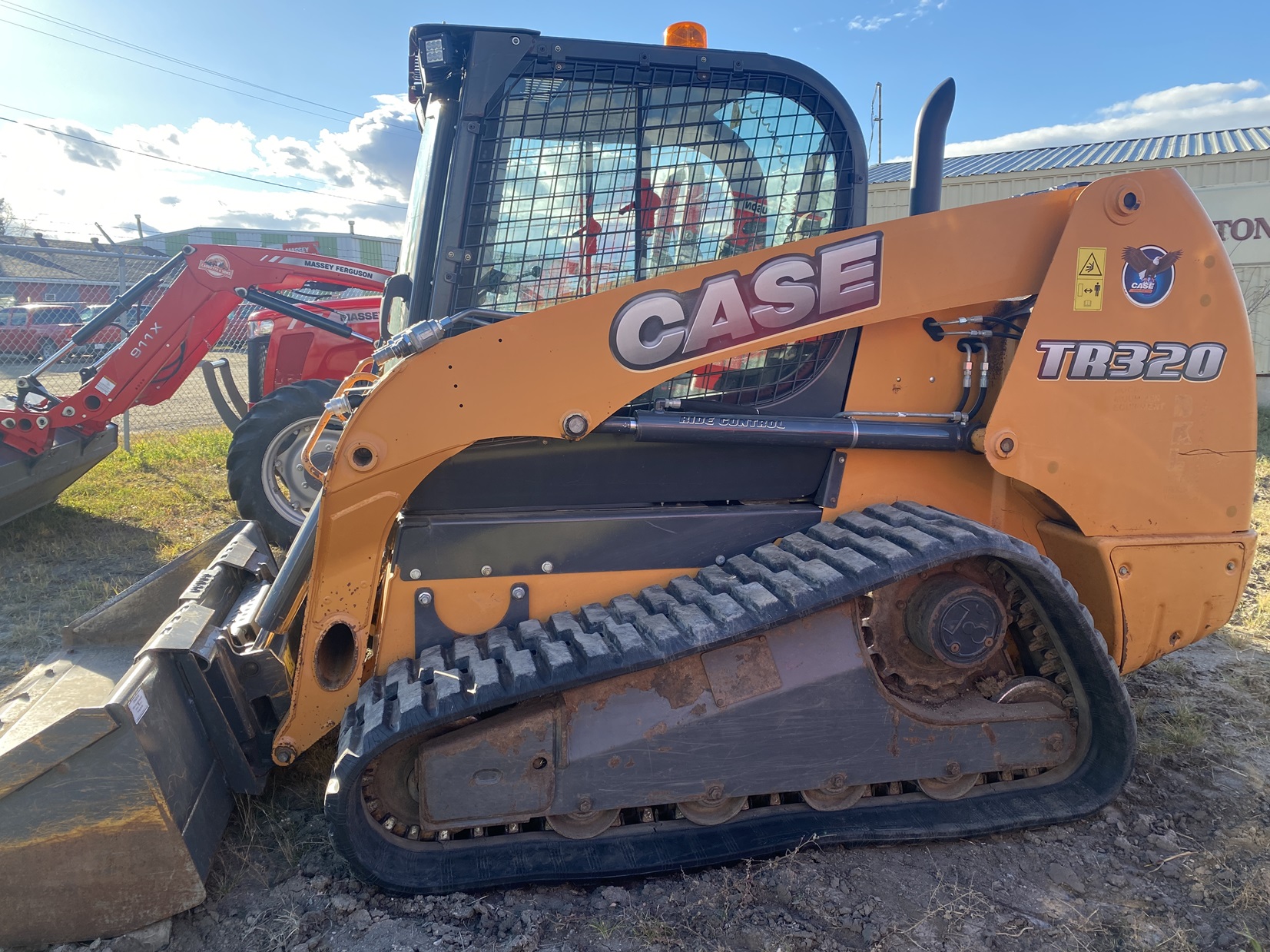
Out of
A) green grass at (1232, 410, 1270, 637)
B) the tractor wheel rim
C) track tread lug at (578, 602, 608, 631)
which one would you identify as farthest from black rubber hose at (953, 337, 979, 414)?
the tractor wheel rim

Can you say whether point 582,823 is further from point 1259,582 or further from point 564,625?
point 1259,582

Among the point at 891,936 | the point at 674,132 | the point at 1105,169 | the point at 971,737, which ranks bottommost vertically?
the point at 891,936

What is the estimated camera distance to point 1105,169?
14.0m

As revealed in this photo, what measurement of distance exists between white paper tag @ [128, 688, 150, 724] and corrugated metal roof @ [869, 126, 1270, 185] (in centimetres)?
1467

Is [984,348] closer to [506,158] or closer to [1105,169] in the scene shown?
[506,158]

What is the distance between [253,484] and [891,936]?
16.2 feet

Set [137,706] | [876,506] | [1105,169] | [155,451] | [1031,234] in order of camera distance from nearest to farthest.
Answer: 1. [137,706]
2. [1031,234]
3. [876,506]
4. [155,451]
5. [1105,169]

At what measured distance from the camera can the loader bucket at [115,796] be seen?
215cm


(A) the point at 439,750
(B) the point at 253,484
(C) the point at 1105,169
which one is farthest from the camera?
(C) the point at 1105,169

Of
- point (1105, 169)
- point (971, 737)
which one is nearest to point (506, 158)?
point (971, 737)

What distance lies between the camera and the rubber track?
232 cm

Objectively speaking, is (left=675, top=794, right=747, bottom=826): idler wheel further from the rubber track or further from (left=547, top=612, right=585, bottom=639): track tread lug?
(left=547, top=612, right=585, bottom=639): track tread lug

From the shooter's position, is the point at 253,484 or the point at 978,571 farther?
Result: the point at 253,484

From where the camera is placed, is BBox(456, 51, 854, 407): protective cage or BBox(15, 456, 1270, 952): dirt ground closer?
BBox(15, 456, 1270, 952): dirt ground
